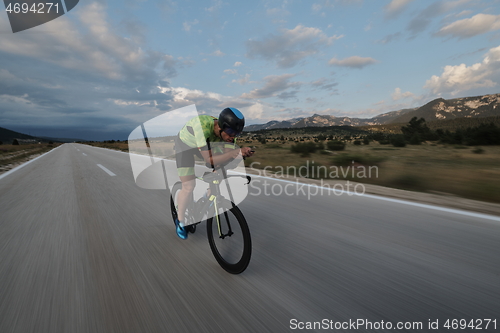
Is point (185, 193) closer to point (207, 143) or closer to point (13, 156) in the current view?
point (207, 143)

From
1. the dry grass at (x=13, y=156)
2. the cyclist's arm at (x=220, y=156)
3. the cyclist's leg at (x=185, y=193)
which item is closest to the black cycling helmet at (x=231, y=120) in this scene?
the cyclist's arm at (x=220, y=156)

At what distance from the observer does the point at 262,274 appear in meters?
2.34

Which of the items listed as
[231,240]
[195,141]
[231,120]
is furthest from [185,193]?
[231,120]

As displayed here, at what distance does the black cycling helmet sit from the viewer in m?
2.16

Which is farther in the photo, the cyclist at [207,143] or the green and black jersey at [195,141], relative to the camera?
the green and black jersey at [195,141]

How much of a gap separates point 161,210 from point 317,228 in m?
2.81

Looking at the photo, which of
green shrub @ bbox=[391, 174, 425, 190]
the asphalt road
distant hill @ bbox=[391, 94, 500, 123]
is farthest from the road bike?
distant hill @ bbox=[391, 94, 500, 123]

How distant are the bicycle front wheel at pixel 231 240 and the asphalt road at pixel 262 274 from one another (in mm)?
117

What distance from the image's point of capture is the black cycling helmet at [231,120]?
7.07 feet

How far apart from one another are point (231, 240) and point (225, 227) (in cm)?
15

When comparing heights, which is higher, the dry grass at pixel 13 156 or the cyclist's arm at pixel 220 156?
the cyclist's arm at pixel 220 156

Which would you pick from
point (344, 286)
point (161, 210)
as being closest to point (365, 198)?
point (344, 286)

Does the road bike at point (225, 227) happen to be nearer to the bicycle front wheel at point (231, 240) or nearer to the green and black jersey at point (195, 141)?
the bicycle front wheel at point (231, 240)

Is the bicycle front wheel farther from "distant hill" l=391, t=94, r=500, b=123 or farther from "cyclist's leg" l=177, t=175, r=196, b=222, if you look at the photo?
"distant hill" l=391, t=94, r=500, b=123
